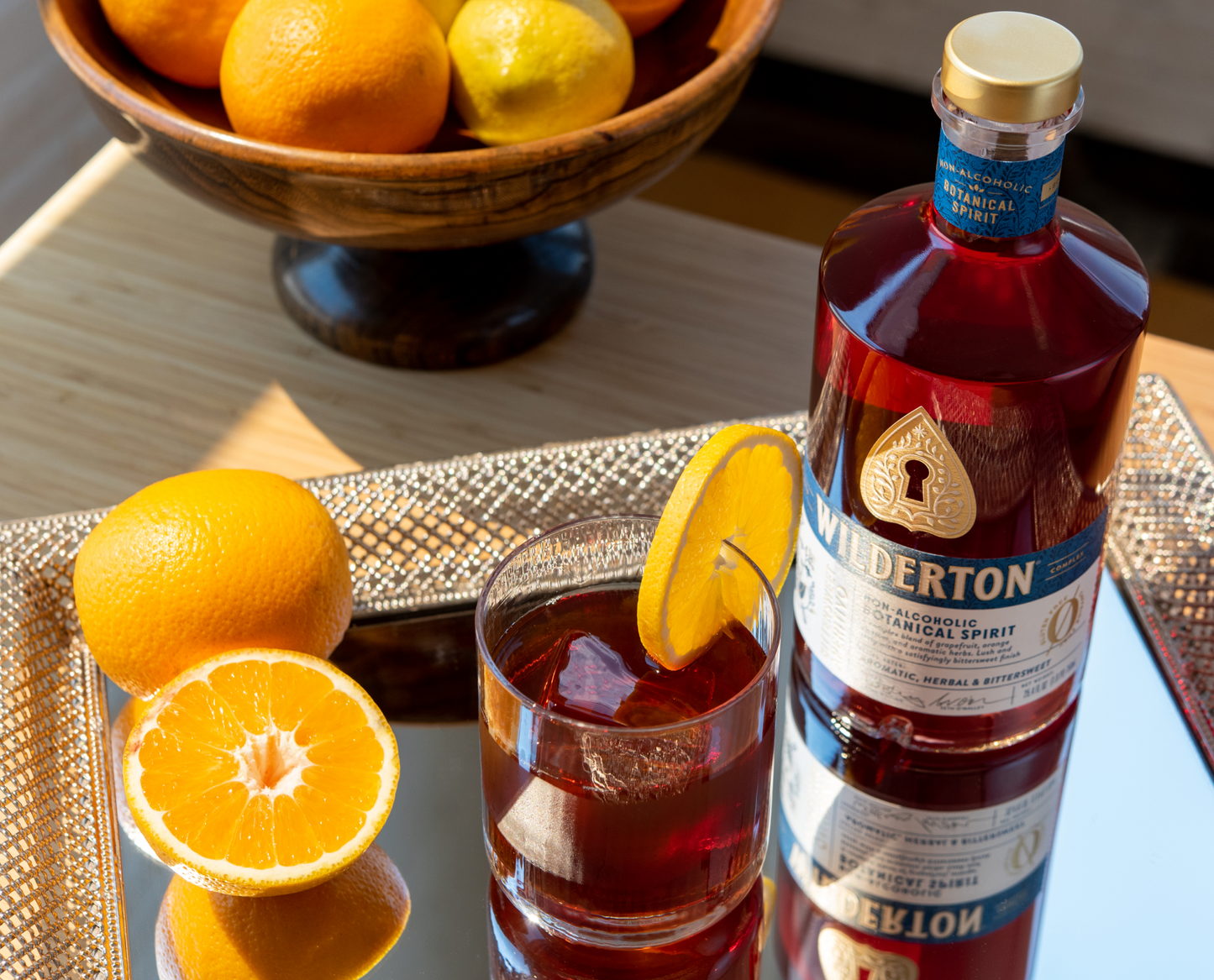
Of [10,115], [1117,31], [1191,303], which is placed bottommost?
[1191,303]

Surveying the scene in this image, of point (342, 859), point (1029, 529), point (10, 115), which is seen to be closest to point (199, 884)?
point (342, 859)

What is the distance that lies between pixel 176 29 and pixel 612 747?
522 millimetres

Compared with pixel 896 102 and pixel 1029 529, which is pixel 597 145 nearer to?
pixel 1029 529

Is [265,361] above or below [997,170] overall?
below

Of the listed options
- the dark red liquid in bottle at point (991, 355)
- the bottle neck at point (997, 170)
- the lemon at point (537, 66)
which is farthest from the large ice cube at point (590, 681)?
the lemon at point (537, 66)

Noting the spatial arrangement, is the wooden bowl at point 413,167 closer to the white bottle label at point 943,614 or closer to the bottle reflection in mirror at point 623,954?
the white bottle label at point 943,614

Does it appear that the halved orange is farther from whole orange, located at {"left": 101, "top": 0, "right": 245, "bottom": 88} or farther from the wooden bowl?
whole orange, located at {"left": 101, "top": 0, "right": 245, "bottom": 88}

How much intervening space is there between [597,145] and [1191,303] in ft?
4.77

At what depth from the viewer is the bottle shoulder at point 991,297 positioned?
51 cm

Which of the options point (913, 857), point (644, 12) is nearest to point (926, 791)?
point (913, 857)

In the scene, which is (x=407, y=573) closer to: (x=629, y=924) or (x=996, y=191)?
(x=629, y=924)

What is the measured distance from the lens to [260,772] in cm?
55

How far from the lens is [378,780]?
0.56 meters

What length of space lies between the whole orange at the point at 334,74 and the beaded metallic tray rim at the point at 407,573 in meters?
0.19
